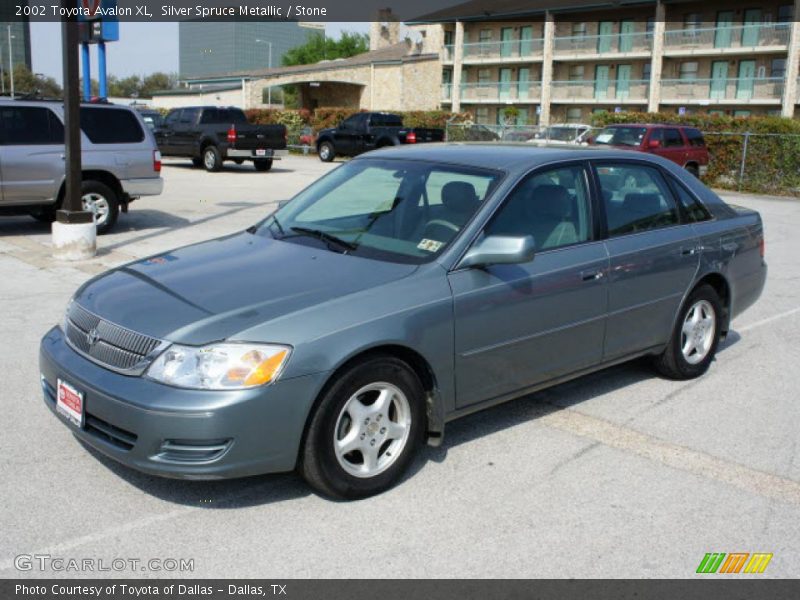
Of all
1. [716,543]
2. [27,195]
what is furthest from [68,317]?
[27,195]

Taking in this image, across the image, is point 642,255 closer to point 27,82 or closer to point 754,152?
point 754,152

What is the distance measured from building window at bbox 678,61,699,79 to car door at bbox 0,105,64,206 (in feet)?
138

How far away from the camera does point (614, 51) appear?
48.5 metres

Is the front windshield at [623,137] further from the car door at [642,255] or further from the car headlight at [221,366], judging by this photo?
the car headlight at [221,366]

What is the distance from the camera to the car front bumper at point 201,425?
11.5 ft

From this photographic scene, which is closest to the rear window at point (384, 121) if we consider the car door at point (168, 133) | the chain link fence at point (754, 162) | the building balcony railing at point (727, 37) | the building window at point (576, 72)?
the car door at point (168, 133)

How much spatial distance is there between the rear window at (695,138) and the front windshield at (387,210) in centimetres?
2048

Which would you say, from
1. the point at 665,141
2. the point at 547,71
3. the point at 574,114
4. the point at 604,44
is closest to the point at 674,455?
the point at 665,141

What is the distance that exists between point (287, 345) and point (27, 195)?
9089 mm

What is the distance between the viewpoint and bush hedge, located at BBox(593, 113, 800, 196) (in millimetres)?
24109

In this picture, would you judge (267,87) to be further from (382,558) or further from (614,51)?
(382,558)

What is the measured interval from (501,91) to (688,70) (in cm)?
1232

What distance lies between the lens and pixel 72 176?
1002 cm
